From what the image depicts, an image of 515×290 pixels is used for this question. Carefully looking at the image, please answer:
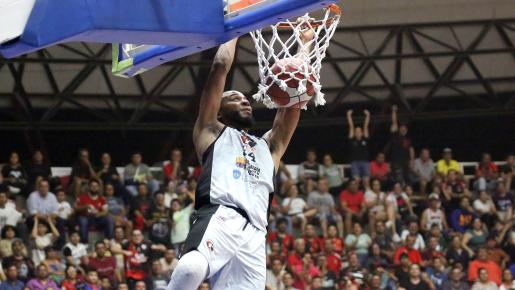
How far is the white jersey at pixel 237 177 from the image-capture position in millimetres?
5941

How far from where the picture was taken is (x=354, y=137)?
17.8 m

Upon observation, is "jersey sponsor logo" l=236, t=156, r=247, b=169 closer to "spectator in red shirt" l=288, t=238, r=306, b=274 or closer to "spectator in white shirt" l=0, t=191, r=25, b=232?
"spectator in red shirt" l=288, t=238, r=306, b=274

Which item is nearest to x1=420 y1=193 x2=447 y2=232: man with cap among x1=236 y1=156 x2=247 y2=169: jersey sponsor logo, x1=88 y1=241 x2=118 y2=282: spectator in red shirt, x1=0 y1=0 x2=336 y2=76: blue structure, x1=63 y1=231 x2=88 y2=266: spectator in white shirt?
x1=88 y1=241 x2=118 y2=282: spectator in red shirt

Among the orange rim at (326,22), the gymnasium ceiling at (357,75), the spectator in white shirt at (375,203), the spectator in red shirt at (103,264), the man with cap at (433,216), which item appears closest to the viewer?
the orange rim at (326,22)

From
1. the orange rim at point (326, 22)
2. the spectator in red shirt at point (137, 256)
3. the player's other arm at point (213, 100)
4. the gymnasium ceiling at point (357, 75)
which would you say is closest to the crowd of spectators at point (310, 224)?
the spectator in red shirt at point (137, 256)

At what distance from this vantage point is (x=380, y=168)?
1783 cm

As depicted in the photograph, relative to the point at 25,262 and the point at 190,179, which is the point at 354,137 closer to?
the point at 190,179

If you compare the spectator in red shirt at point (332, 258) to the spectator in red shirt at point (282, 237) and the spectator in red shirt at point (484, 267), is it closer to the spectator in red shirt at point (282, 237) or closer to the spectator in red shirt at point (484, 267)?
the spectator in red shirt at point (282, 237)

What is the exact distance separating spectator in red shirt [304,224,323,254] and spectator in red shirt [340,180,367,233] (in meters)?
1.06

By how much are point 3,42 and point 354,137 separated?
13.1 m

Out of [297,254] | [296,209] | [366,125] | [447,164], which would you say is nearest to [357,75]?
[366,125]

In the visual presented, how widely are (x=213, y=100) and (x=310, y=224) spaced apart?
10468 millimetres

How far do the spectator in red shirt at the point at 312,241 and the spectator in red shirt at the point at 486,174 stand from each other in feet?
11.8

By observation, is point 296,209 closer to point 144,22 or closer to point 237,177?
point 237,177
